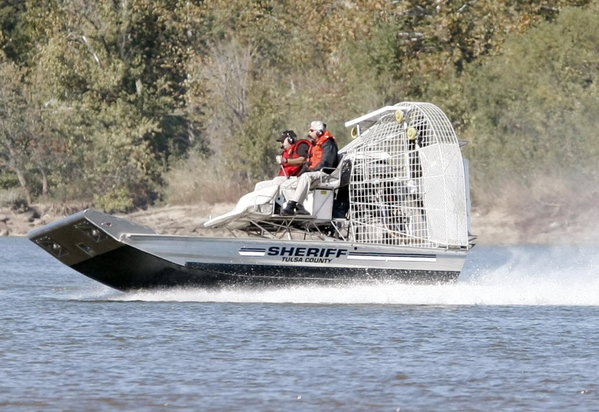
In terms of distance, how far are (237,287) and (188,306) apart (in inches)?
28.4

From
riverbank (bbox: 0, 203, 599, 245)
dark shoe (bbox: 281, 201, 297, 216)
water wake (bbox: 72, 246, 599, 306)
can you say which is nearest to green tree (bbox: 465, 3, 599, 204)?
riverbank (bbox: 0, 203, 599, 245)

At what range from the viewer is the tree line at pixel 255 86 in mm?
45469

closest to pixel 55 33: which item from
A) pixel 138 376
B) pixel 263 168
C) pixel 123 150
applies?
pixel 123 150

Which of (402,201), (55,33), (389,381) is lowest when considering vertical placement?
(389,381)

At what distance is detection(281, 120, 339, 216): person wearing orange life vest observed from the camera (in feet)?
67.9

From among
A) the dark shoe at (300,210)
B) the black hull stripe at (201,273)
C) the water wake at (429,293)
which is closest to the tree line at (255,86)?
the water wake at (429,293)

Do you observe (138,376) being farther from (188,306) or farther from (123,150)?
(123,150)

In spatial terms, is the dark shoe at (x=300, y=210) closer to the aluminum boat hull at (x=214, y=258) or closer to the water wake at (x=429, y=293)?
the aluminum boat hull at (x=214, y=258)

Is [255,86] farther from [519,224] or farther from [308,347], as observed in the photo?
[308,347]

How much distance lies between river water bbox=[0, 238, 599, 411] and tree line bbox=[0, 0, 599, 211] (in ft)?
69.9

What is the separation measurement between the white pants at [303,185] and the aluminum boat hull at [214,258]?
693 millimetres

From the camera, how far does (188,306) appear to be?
20.5m

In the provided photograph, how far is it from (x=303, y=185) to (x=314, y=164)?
512mm

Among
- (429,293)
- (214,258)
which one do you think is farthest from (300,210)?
(429,293)
